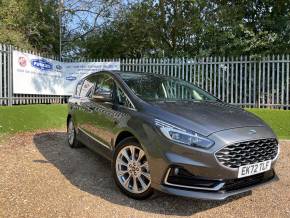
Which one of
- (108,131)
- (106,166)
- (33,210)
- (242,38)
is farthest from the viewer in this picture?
(242,38)

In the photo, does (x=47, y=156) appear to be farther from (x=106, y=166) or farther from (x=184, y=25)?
(x=184, y=25)

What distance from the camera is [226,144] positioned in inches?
142

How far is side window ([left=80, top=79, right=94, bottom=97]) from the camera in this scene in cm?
602

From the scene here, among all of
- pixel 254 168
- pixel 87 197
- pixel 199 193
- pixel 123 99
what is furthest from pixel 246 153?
pixel 87 197

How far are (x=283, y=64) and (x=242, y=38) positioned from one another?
124 inches

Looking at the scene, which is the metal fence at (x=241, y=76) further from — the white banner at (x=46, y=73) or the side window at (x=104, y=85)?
the side window at (x=104, y=85)

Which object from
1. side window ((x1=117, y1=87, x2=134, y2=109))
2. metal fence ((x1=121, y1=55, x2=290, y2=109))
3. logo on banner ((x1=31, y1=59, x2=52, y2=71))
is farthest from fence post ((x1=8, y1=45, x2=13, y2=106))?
side window ((x1=117, y1=87, x2=134, y2=109))

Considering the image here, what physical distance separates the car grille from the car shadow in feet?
2.37

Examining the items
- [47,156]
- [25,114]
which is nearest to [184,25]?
[25,114]

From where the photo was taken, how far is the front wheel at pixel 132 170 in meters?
4.07

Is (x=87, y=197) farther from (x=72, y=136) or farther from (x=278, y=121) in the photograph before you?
(x=278, y=121)

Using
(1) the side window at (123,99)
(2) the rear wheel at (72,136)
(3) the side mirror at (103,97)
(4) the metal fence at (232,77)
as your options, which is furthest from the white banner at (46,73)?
(1) the side window at (123,99)

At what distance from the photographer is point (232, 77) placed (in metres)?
12.8

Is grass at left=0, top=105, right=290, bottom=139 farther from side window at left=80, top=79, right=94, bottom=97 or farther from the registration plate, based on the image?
the registration plate
